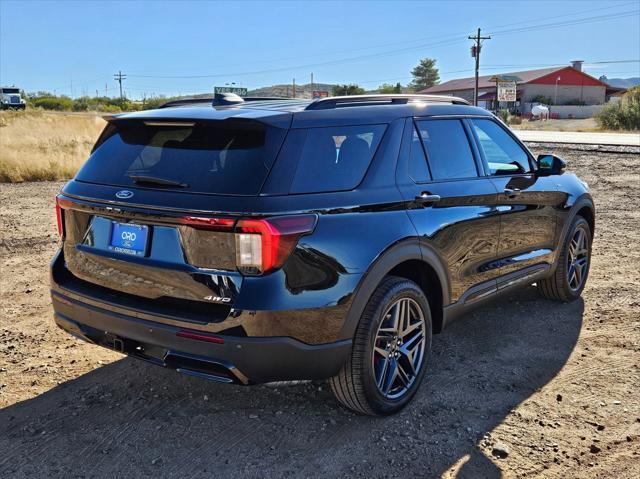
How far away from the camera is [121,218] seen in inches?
123

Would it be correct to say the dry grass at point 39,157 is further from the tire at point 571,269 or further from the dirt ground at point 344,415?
the tire at point 571,269

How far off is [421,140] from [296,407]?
1783mm

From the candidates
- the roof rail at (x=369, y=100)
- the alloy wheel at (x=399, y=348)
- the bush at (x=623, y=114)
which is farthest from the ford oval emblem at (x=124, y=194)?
the bush at (x=623, y=114)

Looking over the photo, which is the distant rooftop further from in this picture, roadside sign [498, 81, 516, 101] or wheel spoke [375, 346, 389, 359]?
wheel spoke [375, 346, 389, 359]

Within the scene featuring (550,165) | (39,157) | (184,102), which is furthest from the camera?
(39,157)

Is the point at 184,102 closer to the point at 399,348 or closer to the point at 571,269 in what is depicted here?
the point at 399,348

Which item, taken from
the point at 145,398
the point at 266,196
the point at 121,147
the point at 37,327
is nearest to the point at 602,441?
the point at 266,196

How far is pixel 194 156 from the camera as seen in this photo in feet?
10.1

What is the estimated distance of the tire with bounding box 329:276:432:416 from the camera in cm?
323

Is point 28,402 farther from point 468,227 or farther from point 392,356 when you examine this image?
point 468,227

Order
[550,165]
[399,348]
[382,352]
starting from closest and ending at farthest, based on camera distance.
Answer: [382,352], [399,348], [550,165]

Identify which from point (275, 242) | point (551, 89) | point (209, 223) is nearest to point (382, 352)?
point (275, 242)

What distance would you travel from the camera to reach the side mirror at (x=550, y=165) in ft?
16.3

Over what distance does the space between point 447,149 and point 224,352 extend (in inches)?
81.0
